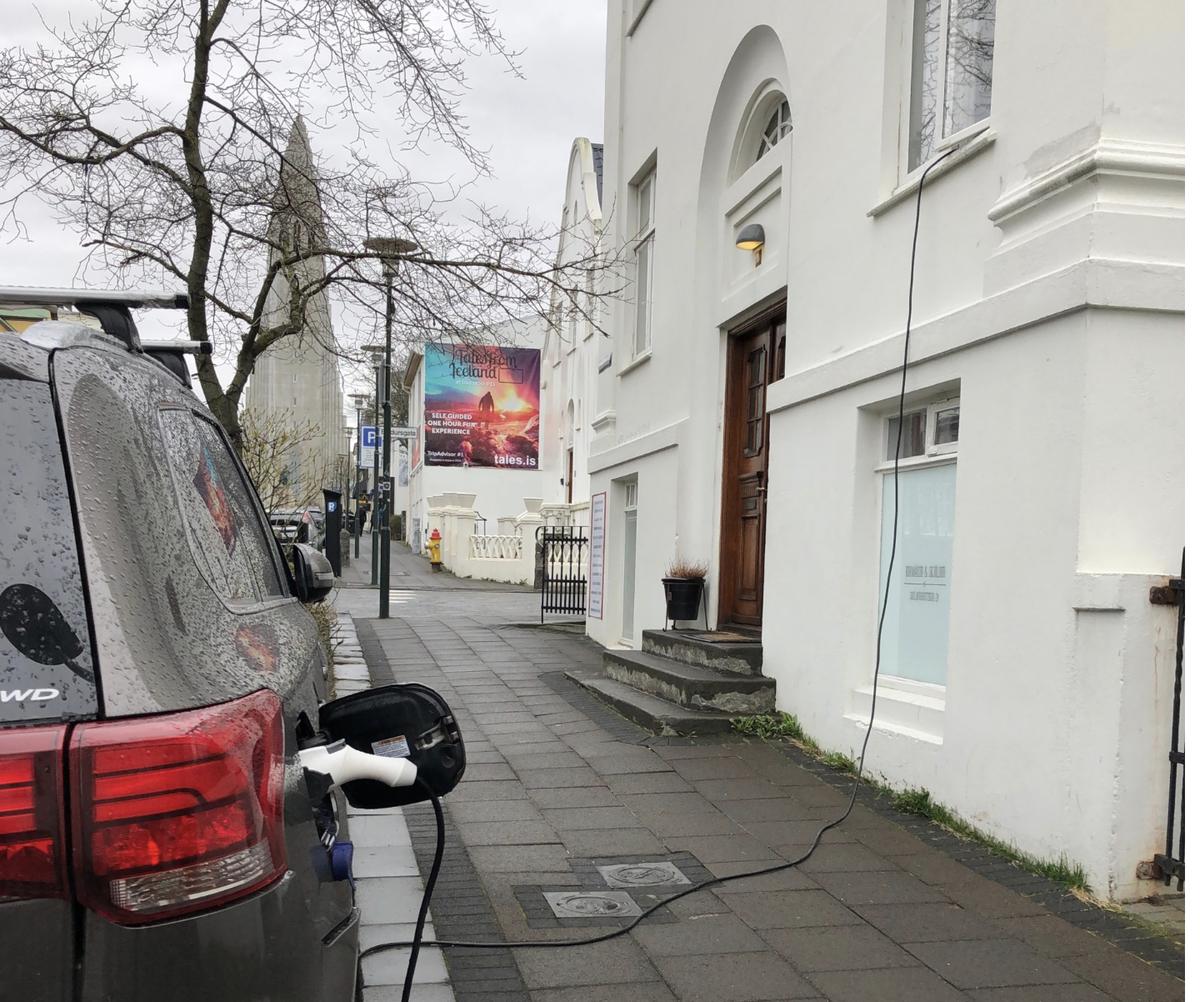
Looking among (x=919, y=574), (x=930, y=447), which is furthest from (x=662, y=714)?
(x=930, y=447)

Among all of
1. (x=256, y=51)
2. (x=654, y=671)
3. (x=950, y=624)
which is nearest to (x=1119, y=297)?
(x=950, y=624)

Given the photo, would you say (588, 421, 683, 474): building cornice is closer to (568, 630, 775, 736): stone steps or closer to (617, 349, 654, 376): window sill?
(617, 349, 654, 376): window sill

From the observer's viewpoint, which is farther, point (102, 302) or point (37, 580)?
point (102, 302)

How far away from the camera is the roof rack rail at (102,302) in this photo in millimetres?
2586

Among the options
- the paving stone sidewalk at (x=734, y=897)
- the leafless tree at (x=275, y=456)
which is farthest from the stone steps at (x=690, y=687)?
the leafless tree at (x=275, y=456)

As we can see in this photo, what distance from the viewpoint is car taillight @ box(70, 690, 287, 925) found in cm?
140

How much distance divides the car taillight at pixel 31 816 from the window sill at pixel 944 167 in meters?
5.51

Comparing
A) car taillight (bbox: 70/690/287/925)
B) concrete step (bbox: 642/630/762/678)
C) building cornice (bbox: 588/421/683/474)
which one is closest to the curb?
car taillight (bbox: 70/690/287/925)

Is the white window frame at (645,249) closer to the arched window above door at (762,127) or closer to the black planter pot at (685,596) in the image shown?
the arched window above door at (762,127)

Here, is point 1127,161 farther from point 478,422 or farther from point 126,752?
point 478,422

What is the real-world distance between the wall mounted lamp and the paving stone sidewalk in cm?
412

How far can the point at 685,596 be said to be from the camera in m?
10.0

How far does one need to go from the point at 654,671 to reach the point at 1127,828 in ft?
14.8

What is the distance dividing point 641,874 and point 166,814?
3.82 metres
